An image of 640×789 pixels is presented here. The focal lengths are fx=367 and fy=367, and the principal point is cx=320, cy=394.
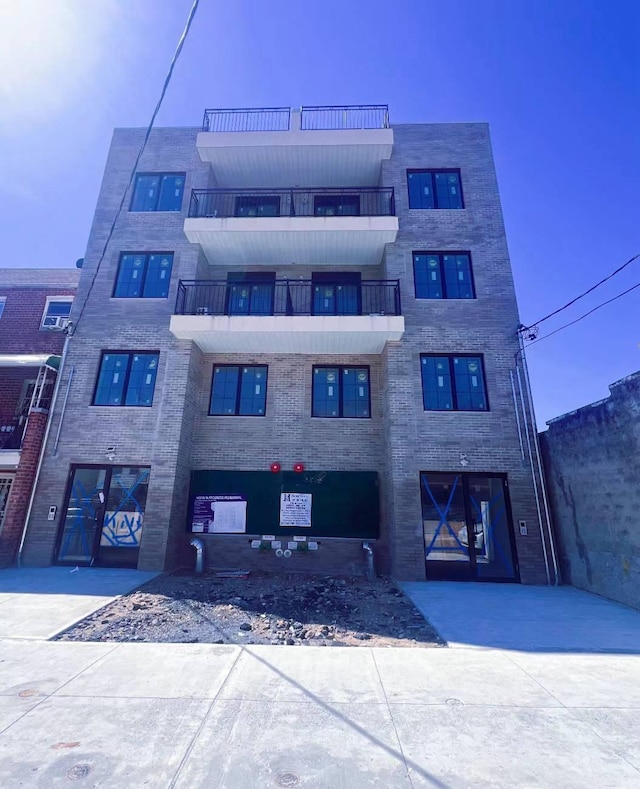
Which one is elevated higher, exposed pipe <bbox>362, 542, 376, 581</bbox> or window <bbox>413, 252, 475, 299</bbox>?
window <bbox>413, 252, 475, 299</bbox>

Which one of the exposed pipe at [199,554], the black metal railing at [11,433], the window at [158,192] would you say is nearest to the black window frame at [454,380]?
the exposed pipe at [199,554]

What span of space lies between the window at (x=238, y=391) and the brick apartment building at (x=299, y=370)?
0.21ft

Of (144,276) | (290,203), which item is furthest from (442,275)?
(144,276)

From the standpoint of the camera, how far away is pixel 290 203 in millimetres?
12391

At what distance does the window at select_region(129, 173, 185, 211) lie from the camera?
11992 mm

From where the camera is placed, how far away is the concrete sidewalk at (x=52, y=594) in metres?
5.32

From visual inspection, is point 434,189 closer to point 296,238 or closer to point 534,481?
point 296,238

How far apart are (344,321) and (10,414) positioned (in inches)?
412

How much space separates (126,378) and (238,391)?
3.10 metres

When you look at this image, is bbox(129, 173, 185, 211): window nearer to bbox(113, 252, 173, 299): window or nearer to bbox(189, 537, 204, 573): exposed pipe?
bbox(113, 252, 173, 299): window

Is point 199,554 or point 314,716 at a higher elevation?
point 199,554

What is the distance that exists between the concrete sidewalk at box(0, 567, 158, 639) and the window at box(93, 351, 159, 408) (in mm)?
4203

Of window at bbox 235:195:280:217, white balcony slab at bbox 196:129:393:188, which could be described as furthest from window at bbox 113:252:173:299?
white balcony slab at bbox 196:129:393:188

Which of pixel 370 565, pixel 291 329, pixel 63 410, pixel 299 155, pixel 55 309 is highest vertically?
pixel 299 155
